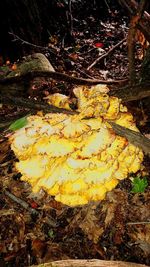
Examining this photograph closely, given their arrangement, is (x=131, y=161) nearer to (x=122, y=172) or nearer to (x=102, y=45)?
(x=122, y=172)

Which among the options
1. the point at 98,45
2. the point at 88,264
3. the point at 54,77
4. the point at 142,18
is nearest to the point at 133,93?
the point at 142,18

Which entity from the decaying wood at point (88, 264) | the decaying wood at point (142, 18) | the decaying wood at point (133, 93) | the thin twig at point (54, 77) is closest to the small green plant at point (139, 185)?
the decaying wood at point (88, 264)

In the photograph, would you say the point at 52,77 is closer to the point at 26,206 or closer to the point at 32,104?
the point at 32,104

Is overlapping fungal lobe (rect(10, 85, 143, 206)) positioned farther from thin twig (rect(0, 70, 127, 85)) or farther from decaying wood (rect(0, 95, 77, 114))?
thin twig (rect(0, 70, 127, 85))

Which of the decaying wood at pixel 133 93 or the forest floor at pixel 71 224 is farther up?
the decaying wood at pixel 133 93

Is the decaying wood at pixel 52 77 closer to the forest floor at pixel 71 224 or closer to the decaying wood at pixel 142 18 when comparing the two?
the forest floor at pixel 71 224

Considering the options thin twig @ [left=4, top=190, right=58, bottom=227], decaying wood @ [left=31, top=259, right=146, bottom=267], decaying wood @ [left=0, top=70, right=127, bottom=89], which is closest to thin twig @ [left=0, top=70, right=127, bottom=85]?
decaying wood @ [left=0, top=70, right=127, bottom=89]
